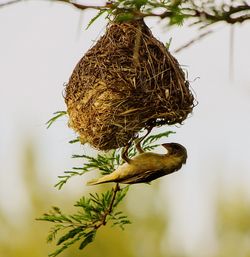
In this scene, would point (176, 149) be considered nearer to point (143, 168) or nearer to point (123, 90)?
point (143, 168)

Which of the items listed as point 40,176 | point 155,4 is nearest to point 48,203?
point 40,176

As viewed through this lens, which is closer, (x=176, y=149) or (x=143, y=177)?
(x=143, y=177)

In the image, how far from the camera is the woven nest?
3.72 m

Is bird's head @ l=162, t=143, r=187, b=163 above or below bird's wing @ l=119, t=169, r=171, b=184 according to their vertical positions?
above

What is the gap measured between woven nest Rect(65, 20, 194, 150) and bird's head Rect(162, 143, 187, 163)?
0.42 ft

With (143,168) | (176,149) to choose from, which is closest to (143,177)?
(143,168)

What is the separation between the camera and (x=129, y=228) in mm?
14773

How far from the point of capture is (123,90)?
12.2 feet

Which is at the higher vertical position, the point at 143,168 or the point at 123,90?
the point at 123,90

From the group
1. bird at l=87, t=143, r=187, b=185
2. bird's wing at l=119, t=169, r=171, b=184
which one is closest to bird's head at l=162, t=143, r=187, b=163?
bird at l=87, t=143, r=187, b=185

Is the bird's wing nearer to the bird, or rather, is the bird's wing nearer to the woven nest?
the bird

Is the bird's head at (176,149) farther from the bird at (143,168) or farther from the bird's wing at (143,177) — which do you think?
the bird's wing at (143,177)

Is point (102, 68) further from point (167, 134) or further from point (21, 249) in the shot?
point (21, 249)

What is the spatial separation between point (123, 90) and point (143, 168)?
0.34 m
